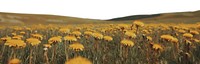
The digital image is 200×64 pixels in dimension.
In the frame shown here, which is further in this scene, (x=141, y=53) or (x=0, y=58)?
(x=141, y=53)

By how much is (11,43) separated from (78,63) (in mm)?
1785

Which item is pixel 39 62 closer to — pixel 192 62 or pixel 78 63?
pixel 192 62

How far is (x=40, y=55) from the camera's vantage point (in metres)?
4.20

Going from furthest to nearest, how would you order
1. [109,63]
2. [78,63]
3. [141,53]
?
[141,53]
[109,63]
[78,63]

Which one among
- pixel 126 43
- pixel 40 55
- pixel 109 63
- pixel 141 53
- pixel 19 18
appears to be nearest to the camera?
pixel 109 63

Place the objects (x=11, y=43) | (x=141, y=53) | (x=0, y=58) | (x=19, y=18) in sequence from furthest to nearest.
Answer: (x=19, y=18) → (x=141, y=53) → (x=0, y=58) → (x=11, y=43)

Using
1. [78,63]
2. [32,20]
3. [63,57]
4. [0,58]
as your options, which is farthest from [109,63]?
[32,20]

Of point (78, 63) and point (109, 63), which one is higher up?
point (78, 63)

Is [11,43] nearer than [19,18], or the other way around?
[11,43]

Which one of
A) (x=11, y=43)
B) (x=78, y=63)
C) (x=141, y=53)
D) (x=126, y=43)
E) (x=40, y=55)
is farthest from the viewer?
(x=141, y=53)

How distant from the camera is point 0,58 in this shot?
3.67m

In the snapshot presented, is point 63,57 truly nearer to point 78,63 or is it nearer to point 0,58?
point 0,58

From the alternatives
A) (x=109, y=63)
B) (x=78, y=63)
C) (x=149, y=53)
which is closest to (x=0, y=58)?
(x=109, y=63)

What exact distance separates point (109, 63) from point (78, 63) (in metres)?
1.80
